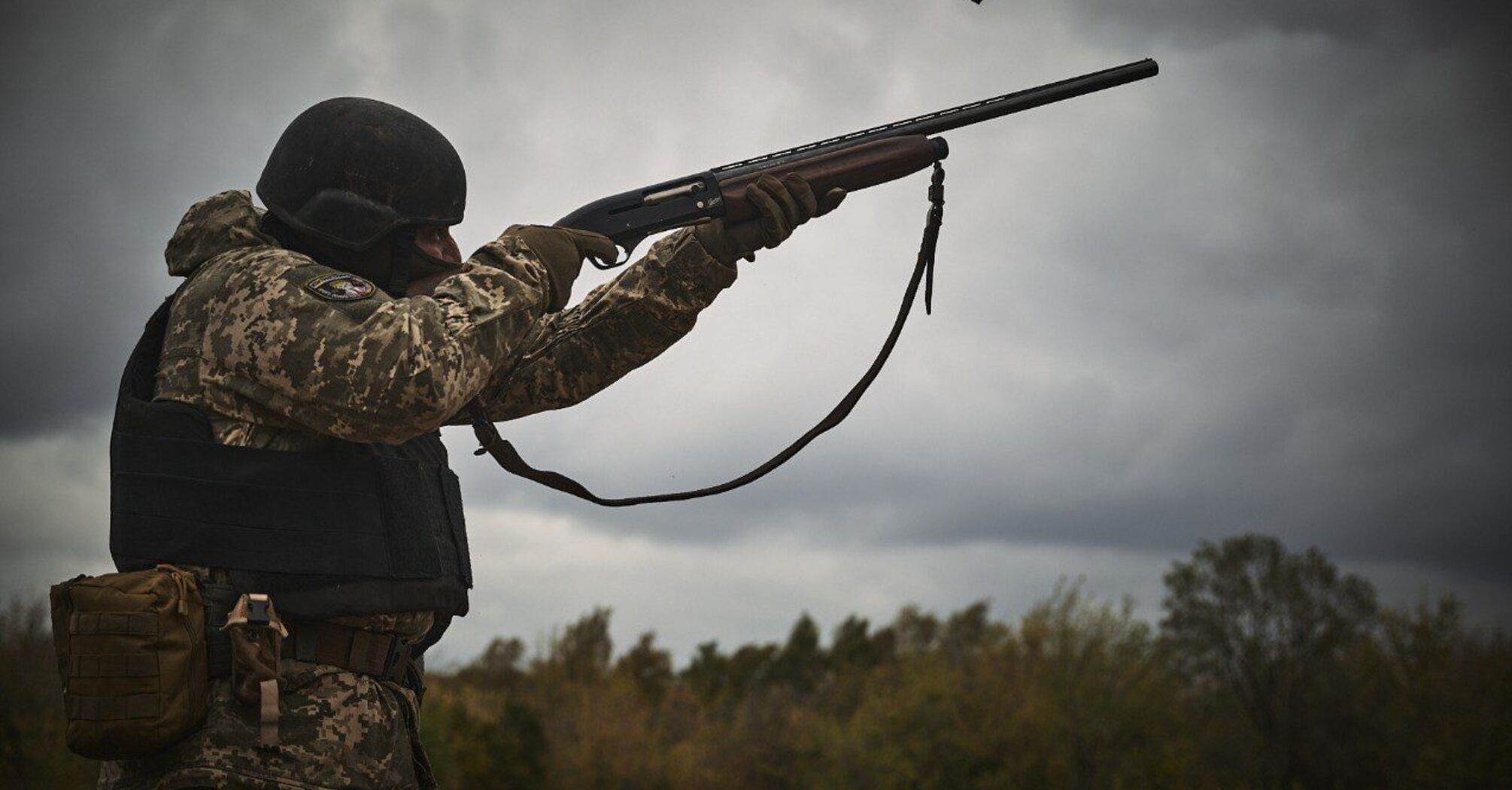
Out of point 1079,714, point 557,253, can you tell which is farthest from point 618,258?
point 1079,714

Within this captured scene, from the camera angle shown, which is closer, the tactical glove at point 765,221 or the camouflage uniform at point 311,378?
the camouflage uniform at point 311,378

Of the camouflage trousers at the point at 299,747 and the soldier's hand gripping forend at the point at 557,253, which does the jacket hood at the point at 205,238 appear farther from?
the camouflage trousers at the point at 299,747

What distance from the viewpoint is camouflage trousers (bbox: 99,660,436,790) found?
3.27 m

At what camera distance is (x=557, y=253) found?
4121 mm

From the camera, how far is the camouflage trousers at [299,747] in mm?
3273

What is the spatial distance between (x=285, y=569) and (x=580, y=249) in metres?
1.47

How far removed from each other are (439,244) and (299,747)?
166 centimetres

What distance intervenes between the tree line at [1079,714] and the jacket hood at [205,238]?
2824 cm

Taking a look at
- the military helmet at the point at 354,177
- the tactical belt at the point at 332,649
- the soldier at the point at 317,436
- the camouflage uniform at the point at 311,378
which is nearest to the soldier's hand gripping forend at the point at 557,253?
the soldier at the point at 317,436

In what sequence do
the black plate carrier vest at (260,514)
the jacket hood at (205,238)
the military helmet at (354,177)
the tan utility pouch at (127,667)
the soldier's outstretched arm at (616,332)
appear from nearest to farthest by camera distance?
1. the tan utility pouch at (127,667)
2. the black plate carrier vest at (260,514)
3. the jacket hood at (205,238)
4. the military helmet at (354,177)
5. the soldier's outstretched arm at (616,332)

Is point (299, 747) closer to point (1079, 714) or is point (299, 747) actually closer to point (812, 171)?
point (812, 171)

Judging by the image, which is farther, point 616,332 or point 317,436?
point 616,332

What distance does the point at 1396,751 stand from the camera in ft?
136

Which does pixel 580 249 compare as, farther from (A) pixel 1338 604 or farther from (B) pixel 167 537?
(A) pixel 1338 604
